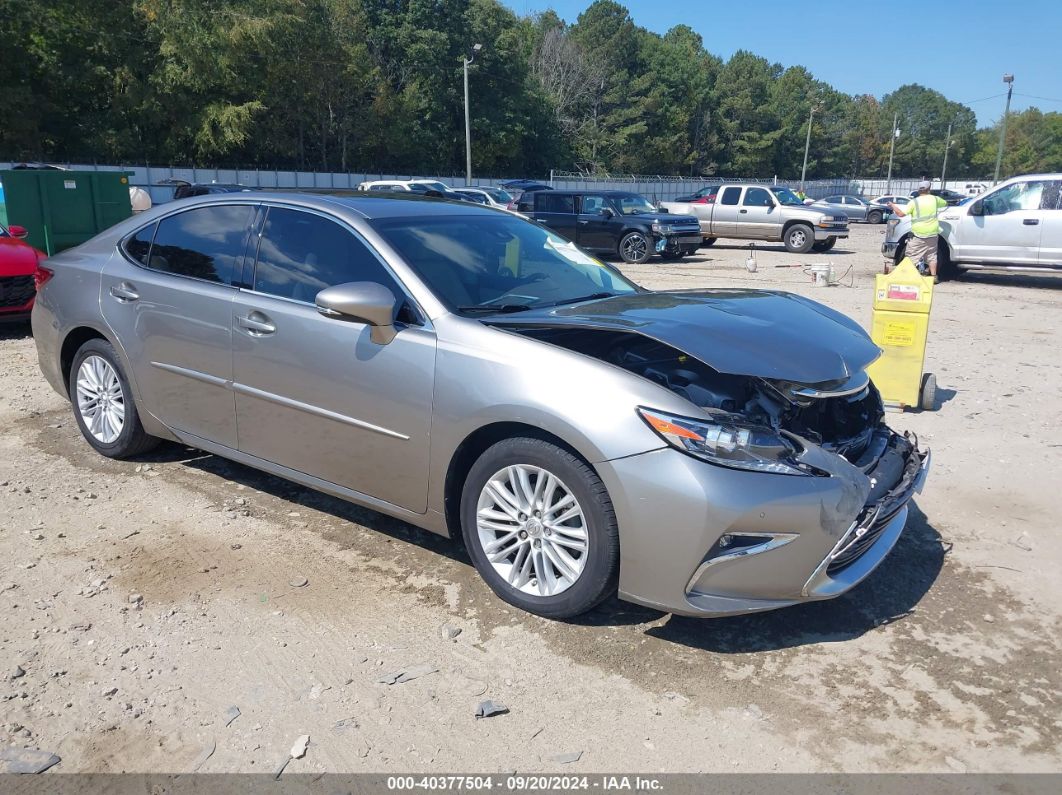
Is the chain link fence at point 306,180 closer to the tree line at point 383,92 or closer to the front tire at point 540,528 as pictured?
the tree line at point 383,92

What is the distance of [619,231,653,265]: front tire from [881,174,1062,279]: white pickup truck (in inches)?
221

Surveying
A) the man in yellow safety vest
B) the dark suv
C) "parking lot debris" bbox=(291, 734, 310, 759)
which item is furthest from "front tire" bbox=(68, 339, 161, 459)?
the dark suv

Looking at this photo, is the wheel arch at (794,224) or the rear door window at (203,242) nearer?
the rear door window at (203,242)

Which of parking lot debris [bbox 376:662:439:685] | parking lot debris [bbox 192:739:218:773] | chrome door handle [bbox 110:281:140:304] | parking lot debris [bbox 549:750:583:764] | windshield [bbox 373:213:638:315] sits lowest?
parking lot debris [bbox 192:739:218:773]

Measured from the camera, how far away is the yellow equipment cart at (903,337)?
6.66 m

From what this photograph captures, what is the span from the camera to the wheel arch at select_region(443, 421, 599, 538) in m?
3.36

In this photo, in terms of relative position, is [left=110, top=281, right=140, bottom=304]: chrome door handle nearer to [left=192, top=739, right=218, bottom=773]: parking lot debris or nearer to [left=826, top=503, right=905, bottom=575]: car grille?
[left=192, top=739, right=218, bottom=773]: parking lot debris

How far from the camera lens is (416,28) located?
5800 cm

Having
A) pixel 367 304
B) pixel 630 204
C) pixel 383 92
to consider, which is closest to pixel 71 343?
pixel 367 304

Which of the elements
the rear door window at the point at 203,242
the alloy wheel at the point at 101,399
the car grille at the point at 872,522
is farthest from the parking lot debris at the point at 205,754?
the alloy wheel at the point at 101,399

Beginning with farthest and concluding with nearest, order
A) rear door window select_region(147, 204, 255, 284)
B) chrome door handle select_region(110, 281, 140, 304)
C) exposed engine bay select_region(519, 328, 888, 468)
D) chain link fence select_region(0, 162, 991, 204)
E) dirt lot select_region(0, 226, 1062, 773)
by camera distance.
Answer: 1. chain link fence select_region(0, 162, 991, 204)
2. chrome door handle select_region(110, 281, 140, 304)
3. rear door window select_region(147, 204, 255, 284)
4. exposed engine bay select_region(519, 328, 888, 468)
5. dirt lot select_region(0, 226, 1062, 773)

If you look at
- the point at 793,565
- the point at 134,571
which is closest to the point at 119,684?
the point at 134,571

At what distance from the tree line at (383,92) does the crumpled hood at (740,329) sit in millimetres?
41461

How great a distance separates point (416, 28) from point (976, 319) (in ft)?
177
